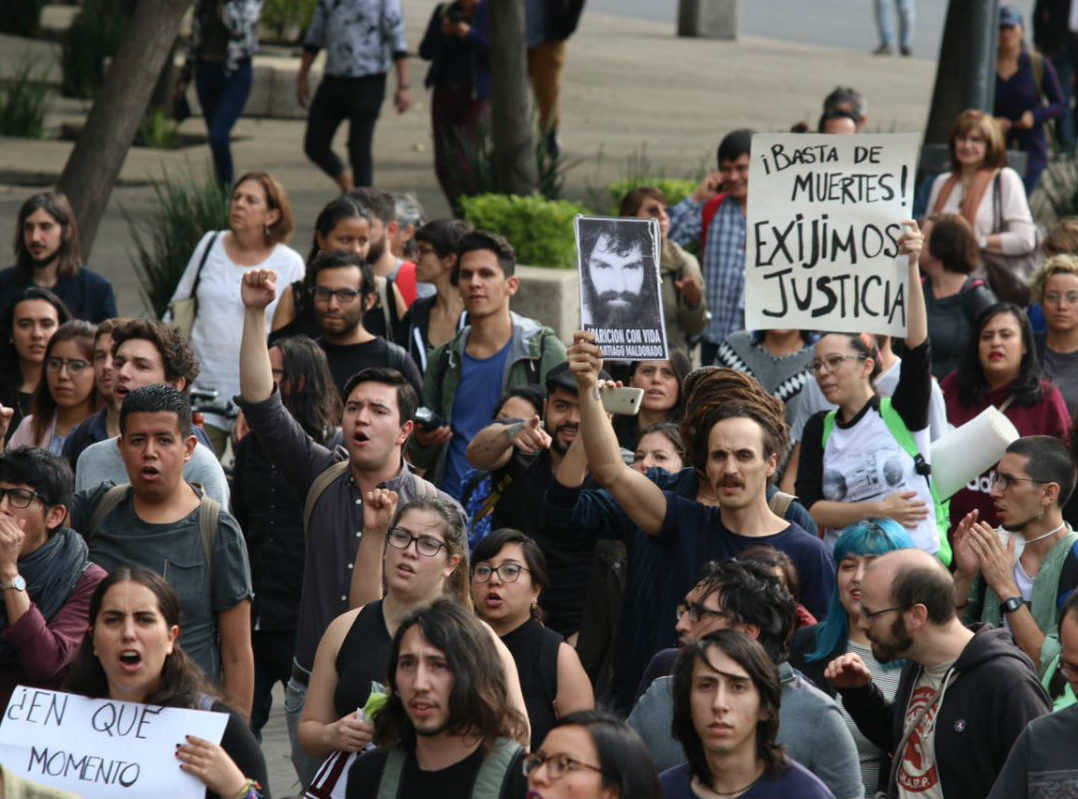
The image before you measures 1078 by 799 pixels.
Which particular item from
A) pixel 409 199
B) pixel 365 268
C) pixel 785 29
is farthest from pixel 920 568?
pixel 785 29

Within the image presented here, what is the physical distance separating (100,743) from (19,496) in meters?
1.18

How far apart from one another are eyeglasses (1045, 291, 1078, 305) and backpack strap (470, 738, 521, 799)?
14.9 feet

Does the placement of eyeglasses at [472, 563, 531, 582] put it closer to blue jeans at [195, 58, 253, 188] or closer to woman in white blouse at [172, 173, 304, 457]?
woman in white blouse at [172, 173, 304, 457]

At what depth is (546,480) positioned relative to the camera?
719 cm

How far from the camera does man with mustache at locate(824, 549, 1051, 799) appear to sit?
203 inches

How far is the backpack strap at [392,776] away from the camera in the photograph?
4852 millimetres

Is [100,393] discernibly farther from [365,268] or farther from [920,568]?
[920,568]

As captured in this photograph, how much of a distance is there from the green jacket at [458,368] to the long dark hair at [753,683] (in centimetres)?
328

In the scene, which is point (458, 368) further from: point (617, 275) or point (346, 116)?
point (346, 116)

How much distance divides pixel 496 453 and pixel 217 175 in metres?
6.88

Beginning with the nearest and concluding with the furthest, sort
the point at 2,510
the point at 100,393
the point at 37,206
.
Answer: the point at 2,510
the point at 100,393
the point at 37,206

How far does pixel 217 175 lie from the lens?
531 inches

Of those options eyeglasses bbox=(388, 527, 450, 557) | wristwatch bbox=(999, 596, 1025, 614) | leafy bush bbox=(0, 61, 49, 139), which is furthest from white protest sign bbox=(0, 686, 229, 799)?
leafy bush bbox=(0, 61, 49, 139)

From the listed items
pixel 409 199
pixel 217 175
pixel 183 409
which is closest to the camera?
pixel 183 409
